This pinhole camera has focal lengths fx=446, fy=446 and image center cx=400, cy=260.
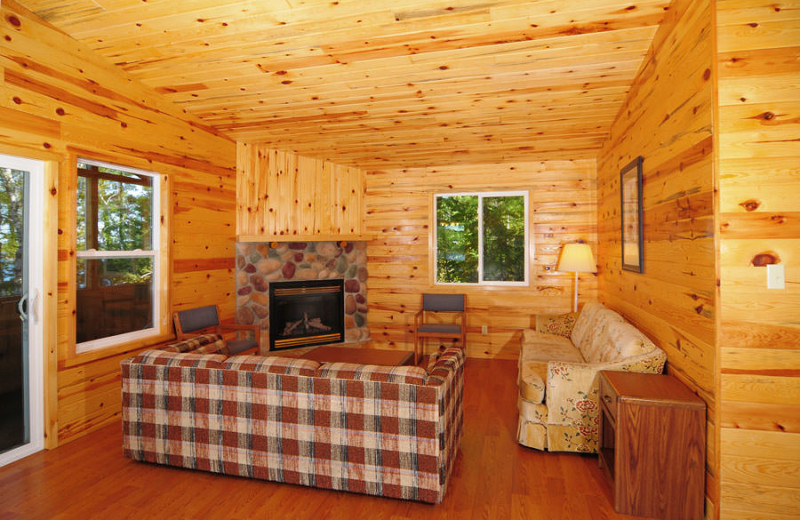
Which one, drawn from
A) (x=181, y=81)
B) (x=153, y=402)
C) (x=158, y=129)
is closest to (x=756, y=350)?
(x=153, y=402)

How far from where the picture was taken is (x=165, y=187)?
152 inches

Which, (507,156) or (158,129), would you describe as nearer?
(158,129)

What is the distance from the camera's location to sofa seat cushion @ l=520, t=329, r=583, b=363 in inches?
145

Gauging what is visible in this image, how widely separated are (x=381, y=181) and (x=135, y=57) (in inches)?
124

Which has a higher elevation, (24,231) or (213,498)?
(24,231)

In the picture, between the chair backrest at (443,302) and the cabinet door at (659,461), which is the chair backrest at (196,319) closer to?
the chair backrest at (443,302)

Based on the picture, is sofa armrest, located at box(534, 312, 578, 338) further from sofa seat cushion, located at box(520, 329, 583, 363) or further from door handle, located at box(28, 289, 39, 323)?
door handle, located at box(28, 289, 39, 323)

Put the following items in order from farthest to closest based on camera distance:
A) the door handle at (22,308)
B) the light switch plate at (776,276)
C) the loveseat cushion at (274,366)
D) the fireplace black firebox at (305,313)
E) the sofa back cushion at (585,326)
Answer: the fireplace black firebox at (305,313)
the sofa back cushion at (585,326)
the door handle at (22,308)
the loveseat cushion at (274,366)
the light switch plate at (776,276)

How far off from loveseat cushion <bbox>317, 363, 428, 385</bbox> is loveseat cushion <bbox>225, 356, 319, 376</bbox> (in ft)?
0.23

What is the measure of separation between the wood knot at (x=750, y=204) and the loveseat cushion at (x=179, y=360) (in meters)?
2.70

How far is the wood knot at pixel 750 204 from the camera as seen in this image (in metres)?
1.98

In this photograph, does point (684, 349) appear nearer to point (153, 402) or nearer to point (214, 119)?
point (153, 402)


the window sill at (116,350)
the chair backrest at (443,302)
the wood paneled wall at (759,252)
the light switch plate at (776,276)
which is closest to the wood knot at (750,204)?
the wood paneled wall at (759,252)

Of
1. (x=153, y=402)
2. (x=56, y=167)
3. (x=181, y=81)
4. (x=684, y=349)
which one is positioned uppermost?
(x=181, y=81)
